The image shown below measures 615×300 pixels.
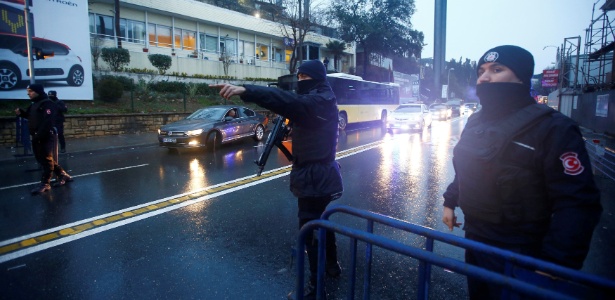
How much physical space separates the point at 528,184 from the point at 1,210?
269 inches

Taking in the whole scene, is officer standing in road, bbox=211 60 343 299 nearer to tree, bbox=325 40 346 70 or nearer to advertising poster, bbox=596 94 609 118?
advertising poster, bbox=596 94 609 118

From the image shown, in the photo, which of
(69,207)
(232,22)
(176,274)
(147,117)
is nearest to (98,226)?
(69,207)

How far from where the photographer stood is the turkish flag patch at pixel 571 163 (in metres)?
1.61

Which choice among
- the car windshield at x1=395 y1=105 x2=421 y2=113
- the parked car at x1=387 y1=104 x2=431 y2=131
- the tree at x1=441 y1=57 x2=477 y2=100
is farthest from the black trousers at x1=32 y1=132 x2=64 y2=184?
the tree at x1=441 y1=57 x2=477 y2=100

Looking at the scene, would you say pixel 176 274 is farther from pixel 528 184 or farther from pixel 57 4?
pixel 57 4

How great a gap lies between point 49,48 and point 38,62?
76 centimetres

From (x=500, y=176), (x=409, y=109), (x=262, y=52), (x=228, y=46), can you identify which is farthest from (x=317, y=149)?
(x=262, y=52)

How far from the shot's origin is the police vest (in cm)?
173

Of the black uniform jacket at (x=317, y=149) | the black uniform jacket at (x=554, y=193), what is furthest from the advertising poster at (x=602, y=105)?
the black uniform jacket at (x=554, y=193)

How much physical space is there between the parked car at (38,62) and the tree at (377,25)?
30.0m

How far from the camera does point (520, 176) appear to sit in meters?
1.73

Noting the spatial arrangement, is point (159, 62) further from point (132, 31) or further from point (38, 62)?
point (38, 62)

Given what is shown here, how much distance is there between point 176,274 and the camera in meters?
3.39

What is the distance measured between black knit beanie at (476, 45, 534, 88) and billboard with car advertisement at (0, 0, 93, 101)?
15277mm
